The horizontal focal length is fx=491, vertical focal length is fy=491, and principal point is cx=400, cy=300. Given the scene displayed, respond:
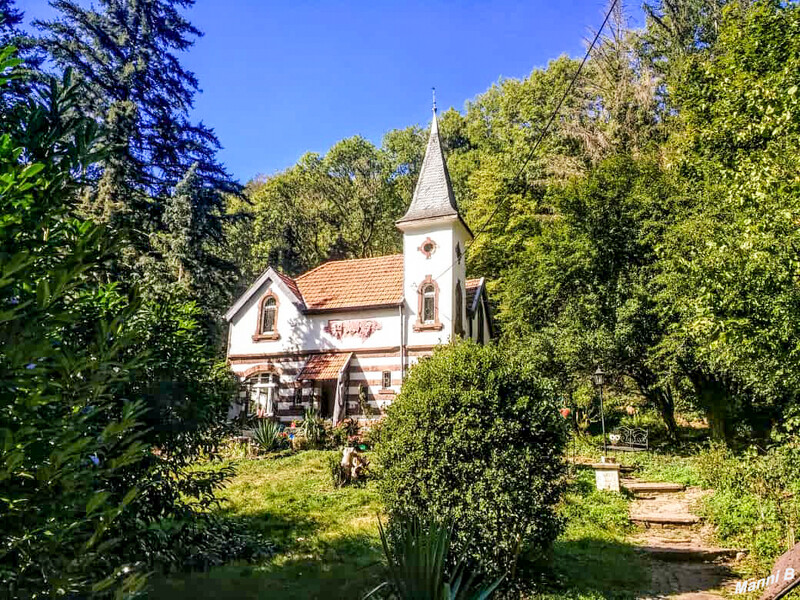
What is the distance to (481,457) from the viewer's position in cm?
684

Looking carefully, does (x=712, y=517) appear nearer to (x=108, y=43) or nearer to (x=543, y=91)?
(x=108, y=43)

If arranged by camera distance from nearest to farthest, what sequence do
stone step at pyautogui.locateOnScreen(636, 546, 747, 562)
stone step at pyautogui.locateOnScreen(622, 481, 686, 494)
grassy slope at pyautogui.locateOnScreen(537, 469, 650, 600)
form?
grassy slope at pyautogui.locateOnScreen(537, 469, 650, 600) → stone step at pyautogui.locateOnScreen(636, 546, 747, 562) → stone step at pyautogui.locateOnScreen(622, 481, 686, 494)

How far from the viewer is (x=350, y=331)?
69.0 feet

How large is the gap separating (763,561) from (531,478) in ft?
15.1

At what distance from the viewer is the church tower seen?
1988cm

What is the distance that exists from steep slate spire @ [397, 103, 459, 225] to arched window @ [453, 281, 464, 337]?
10.6ft

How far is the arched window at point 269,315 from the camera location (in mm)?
22328

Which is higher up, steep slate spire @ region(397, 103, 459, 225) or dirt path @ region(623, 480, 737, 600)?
steep slate spire @ region(397, 103, 459, 225)

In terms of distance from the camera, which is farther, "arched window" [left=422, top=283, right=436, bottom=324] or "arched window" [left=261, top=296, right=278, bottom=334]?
"arched window" [left=261, top=296, right=278, bottom=334]

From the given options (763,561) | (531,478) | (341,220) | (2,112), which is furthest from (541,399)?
(341,220)

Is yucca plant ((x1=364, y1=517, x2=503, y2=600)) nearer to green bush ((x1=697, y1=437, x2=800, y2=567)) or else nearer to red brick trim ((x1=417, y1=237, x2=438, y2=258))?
green bush ((x1=697, y1=437, x2=800, y2=567))

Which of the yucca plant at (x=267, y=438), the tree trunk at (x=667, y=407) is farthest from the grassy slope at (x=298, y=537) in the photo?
the tree trunk at (x=667, y=407)

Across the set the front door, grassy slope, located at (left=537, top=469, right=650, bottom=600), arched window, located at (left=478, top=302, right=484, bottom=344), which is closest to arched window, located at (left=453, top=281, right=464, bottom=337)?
arched window, located at (left=478, top=302, right=484, bottom=344)

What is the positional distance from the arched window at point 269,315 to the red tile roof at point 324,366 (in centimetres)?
265
